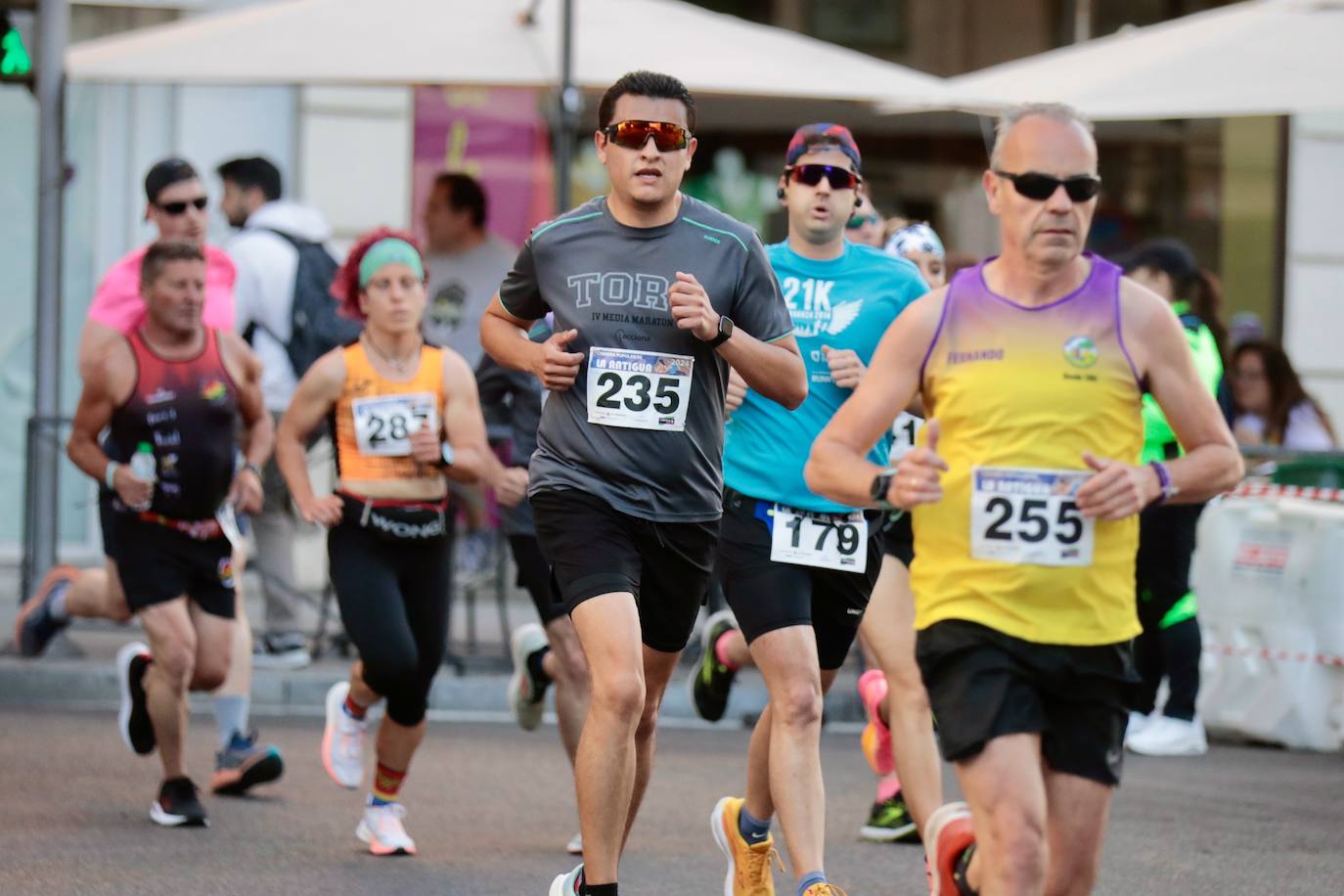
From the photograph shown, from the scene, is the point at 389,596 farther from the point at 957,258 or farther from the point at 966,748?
the point at 957,258

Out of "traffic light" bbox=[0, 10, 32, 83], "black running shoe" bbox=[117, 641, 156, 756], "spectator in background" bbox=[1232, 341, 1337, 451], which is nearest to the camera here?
"black running shoe" bbox=[117, 641, 156, 756]

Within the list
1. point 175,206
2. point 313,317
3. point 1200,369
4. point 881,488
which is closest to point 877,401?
point 881,488

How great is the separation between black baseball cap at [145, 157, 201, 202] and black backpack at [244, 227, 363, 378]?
287cm

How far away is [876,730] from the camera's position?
806 centimetres

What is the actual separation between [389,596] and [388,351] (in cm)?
88

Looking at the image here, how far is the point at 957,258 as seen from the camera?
11398 mm

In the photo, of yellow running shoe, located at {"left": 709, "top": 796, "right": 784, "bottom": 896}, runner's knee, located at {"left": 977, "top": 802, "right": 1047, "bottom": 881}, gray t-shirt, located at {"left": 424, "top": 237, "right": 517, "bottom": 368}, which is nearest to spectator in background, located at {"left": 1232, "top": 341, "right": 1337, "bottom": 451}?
gray t-shirt, located at {"left": 424, "top": 237, "right": 517, "bottom": 368}

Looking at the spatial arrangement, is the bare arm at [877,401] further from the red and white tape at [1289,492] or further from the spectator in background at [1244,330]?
the spectator in background at [1244,330]

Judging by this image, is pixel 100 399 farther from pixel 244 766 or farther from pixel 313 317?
pixel 313 317

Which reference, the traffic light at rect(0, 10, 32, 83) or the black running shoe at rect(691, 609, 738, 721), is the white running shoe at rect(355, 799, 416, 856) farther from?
the traffic light at rect(0, 10, 32, 83)

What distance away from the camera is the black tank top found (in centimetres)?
840

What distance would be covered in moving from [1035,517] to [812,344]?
2.35 m

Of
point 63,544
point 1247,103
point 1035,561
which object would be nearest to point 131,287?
point 1035,561

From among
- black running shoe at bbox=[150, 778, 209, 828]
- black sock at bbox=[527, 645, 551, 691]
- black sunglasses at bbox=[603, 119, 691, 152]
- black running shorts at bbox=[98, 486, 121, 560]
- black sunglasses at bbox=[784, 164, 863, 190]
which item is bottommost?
black running shoe at bbox=[150, 778, 209, 828]
